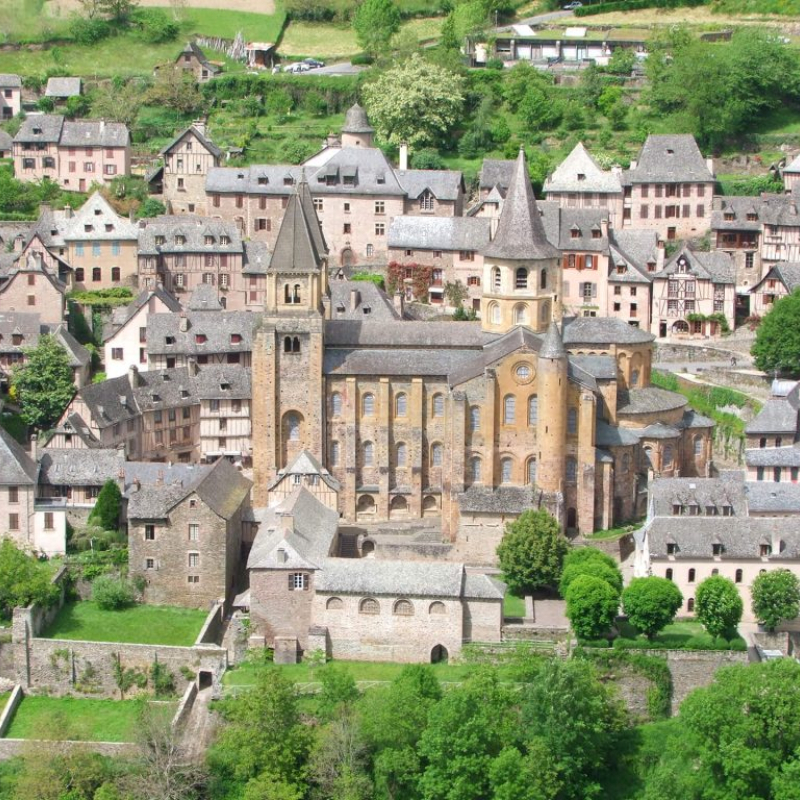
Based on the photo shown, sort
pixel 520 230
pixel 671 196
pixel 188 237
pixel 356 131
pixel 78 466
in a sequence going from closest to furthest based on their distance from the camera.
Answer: pixel 78 466, pixel 520 230, pixel 188 237, pixel 671 196, pixel 356 131

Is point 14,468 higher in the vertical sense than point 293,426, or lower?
lower

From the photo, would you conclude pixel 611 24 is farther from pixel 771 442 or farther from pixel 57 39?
pixel 771 442

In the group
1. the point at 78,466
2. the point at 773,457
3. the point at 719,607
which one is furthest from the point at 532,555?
the point at 78,466

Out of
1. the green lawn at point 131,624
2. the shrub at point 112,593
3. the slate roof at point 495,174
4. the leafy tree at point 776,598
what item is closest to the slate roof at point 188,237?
the slate roof at point 495,174

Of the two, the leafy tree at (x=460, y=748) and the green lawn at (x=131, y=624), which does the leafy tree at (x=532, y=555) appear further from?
the green lawn at (x=131, y=624)

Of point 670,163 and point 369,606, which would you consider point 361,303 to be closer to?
point 670,163
